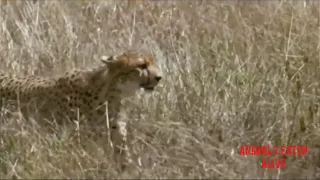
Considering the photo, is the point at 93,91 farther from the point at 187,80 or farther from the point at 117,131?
the point at 187,80

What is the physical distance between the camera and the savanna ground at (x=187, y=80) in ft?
6.65

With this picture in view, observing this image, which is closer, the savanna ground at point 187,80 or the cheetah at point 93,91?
the savanna ground at point 187,80

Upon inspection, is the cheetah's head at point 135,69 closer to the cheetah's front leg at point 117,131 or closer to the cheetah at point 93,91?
the cheetah at point 93,91

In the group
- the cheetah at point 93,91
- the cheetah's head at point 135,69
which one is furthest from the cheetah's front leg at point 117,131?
the cheetah's head at point 135,69

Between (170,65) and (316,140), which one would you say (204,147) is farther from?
(170,65)

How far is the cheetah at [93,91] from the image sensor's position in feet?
7.08

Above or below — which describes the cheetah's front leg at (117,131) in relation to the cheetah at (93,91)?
below

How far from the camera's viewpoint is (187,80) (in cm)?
255

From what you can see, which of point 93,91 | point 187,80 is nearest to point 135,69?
point 93,91

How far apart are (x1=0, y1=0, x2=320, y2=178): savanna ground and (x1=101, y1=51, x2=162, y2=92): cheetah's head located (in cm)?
14

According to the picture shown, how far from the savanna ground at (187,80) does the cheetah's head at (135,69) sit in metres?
0.14

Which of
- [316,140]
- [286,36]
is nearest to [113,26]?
[286,36]

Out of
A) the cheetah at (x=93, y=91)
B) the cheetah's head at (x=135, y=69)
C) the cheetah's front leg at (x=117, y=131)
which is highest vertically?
the cheetah's head at (x=135, y=69)

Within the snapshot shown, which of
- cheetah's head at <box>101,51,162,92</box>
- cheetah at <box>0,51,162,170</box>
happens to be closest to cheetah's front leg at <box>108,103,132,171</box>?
cheetah at <box>0,51,162,170</box>
